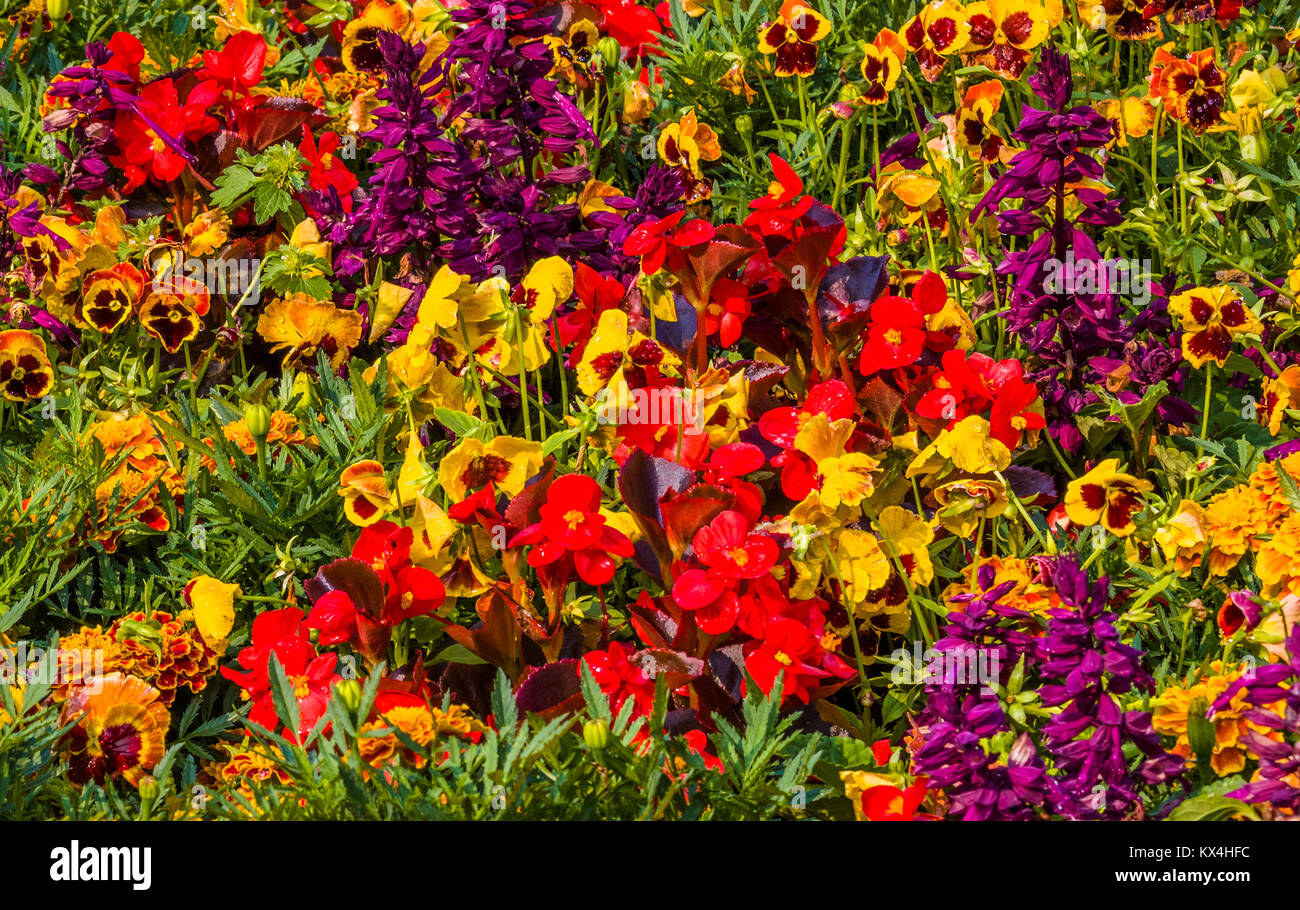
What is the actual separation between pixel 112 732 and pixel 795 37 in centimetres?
171

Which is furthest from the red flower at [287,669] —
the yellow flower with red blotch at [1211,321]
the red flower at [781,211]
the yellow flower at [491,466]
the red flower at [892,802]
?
the yellow flower with red blotch at [1211,321]

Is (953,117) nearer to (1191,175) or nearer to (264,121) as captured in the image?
(1191,175)

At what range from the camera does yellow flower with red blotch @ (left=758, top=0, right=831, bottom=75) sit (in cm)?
252

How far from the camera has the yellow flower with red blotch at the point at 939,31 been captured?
7.75 ft

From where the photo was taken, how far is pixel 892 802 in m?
1.45

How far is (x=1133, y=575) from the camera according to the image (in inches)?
78.9

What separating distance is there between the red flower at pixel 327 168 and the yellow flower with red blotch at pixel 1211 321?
147 centimetres

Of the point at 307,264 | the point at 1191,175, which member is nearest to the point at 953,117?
the point at 1191,175

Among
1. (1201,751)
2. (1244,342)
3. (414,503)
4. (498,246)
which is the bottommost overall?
(1201,751)

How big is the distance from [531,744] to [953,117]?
68.1 inches

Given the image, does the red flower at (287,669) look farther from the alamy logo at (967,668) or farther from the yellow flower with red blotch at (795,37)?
the yellow flower with red blotch at (795,37)

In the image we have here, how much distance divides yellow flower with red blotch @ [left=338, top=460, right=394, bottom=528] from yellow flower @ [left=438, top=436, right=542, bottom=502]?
0.09m
